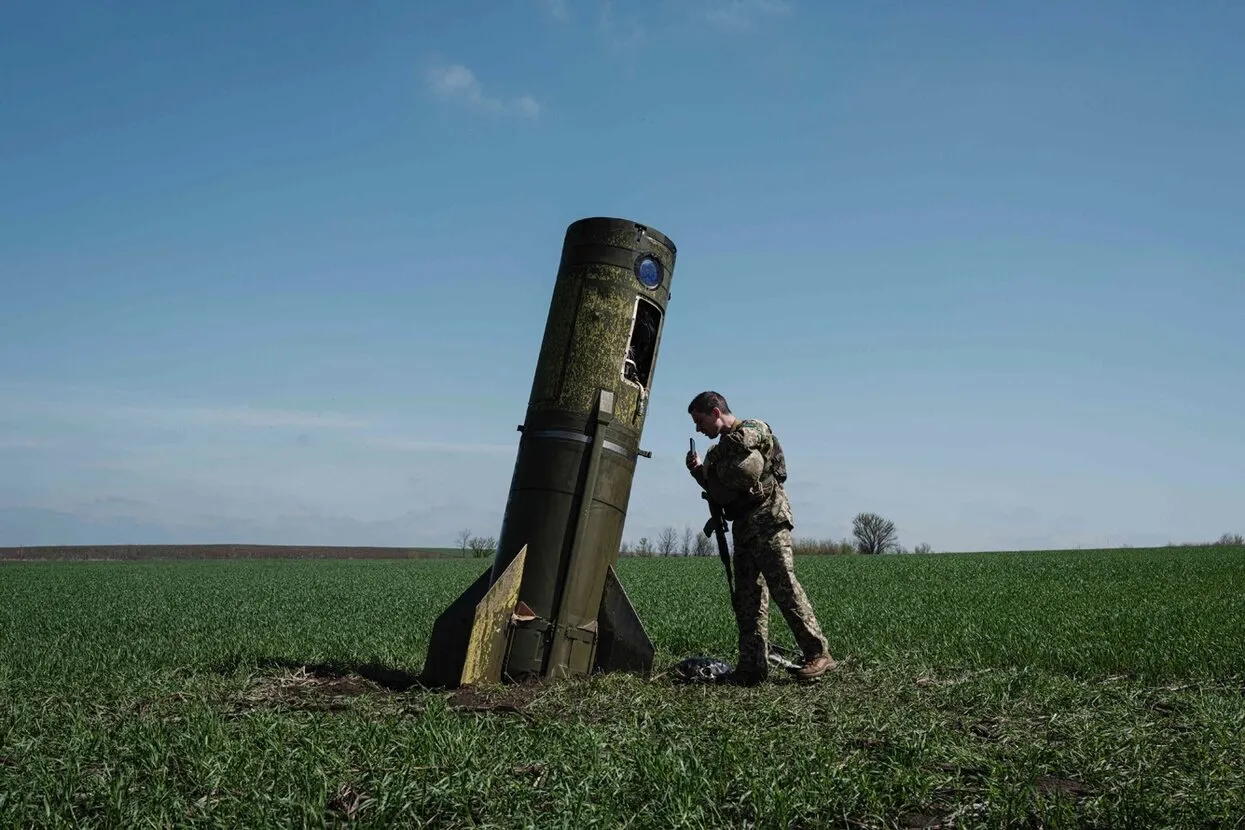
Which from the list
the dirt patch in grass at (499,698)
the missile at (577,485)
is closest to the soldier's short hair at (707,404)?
the missile at (577,485)

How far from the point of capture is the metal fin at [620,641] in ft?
24.6

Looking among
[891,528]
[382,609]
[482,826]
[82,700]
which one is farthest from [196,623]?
[891,528]

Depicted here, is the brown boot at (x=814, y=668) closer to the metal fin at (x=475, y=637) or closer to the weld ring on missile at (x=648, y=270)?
the metal fin at (x=475, y=637)

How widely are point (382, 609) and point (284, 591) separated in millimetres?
6940

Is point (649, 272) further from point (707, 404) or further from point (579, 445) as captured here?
point (579, 445)

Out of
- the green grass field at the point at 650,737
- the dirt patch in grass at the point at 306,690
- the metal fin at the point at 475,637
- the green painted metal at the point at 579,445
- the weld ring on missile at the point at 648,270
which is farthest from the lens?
the weld ring on missile at the point at 648,270

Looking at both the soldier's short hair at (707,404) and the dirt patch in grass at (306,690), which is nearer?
the dirt patch in grass at (306,690)

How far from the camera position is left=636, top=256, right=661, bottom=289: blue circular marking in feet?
25.2

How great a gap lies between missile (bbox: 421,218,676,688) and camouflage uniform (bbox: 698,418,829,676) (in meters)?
0.79

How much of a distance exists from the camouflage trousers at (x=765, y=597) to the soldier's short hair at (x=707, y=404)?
1136 mm

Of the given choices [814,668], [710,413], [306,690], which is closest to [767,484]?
[710,413]

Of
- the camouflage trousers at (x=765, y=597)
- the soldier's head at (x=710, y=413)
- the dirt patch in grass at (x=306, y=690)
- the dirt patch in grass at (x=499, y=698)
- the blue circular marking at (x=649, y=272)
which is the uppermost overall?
the blue circular marking at (x=649, y=272)

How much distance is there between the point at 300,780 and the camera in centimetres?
435

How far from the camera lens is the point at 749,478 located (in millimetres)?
7492
